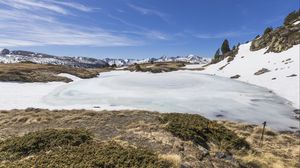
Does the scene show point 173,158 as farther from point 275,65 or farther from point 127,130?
point 275,65

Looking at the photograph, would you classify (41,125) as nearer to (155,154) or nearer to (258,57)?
(155,154)

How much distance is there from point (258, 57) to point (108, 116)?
207ft

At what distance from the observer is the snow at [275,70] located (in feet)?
134

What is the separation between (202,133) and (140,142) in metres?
4.92

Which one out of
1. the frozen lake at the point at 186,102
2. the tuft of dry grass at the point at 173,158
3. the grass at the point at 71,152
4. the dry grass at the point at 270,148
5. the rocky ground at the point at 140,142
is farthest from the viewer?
the frozen lake at the point at 186,102

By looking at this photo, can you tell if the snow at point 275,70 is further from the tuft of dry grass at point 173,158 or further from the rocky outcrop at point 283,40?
the tuft of dry grass at point 173,158

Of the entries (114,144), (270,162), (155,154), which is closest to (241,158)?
(270,162)

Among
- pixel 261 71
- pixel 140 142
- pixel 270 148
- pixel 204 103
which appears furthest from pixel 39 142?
pixel 261 71

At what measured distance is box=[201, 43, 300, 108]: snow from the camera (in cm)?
4078

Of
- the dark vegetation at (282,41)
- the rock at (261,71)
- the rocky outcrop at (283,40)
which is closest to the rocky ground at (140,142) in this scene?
the rock at (261,71)

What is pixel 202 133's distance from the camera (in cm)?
1795

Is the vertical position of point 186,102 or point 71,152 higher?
point 71,152

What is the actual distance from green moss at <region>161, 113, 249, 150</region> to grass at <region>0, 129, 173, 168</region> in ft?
14.2

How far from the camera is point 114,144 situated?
14.2m
